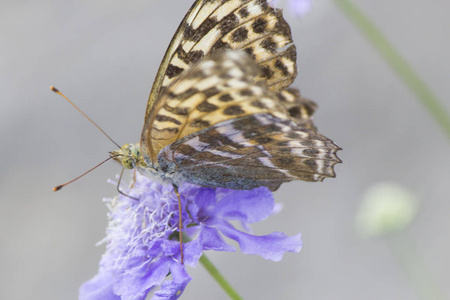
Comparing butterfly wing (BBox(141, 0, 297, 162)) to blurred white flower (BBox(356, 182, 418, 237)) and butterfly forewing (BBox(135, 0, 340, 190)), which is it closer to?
butterfly forewing (BBox(135, 0, 340, 190))

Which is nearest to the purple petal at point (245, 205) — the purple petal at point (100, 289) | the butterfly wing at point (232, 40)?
the butterfly wing at point (232, 40)

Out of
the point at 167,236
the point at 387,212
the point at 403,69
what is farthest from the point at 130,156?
the point at 387,212

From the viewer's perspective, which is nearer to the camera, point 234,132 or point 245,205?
point 234,132

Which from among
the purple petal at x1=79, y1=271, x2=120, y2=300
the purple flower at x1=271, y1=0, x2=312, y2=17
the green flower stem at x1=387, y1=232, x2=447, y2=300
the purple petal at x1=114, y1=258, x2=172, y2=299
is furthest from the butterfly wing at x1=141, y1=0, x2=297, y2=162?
the green flower stem at x1=387, y1=232, x2=447, y2=300

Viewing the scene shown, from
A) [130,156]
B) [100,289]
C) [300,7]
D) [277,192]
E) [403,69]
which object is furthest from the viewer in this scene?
[277,192]

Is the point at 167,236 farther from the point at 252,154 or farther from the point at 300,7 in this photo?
the point at 300,7

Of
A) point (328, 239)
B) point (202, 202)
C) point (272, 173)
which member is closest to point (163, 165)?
point (202, 202)

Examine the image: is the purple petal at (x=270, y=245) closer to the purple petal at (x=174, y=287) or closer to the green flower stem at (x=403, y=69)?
the purple petal at (x=174, y=287)
